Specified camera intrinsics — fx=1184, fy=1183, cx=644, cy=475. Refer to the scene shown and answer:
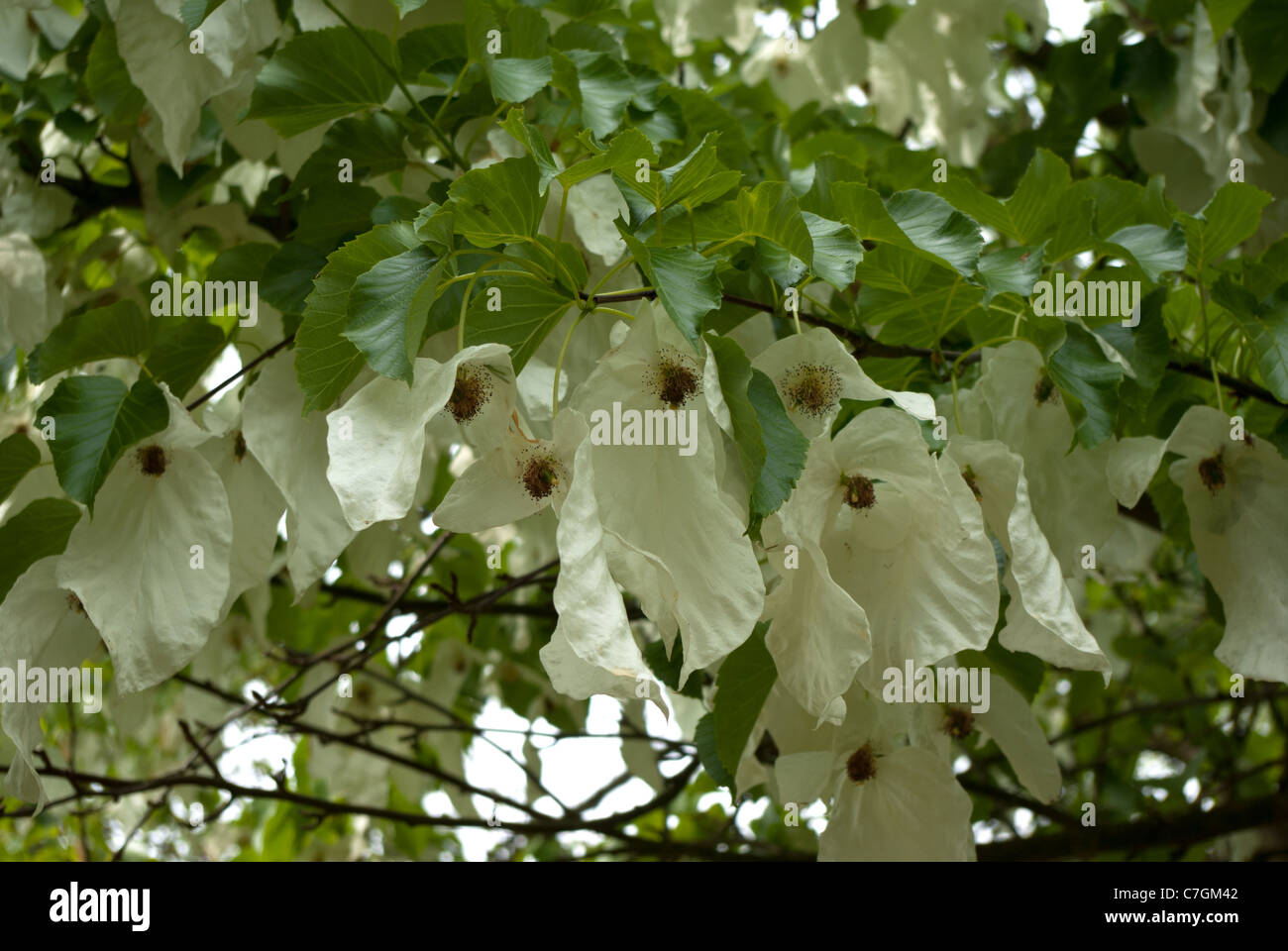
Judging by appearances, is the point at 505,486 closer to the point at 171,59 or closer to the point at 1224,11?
the point at 171,59

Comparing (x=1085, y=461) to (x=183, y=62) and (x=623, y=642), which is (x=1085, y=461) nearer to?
(x=623, y=642)

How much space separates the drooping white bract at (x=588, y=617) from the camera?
70cm

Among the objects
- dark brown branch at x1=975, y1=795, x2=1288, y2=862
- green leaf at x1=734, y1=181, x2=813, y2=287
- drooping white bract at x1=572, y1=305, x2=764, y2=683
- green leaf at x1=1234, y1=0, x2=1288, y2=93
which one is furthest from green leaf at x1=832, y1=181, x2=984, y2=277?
dark brown branch at x1=975, y1=795, x2=1288, y2=862

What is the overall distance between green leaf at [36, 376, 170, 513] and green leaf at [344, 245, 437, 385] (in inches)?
12.5

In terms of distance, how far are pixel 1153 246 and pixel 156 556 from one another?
0.92m

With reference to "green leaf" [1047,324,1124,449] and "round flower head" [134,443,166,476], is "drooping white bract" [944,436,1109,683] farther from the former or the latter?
"round flower head" [134,443,166,476]

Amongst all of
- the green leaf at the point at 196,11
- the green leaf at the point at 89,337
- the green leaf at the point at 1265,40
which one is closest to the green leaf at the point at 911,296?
the green leaf at the point at 196,11

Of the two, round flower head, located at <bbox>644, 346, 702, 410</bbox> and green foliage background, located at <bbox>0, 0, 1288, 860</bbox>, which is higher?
green foliage background, located at <bbox>0, 0, 1288, 860</bbox>

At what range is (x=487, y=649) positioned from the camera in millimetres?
2189

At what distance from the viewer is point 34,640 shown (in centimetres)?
105

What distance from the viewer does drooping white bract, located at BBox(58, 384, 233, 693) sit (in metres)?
0.95

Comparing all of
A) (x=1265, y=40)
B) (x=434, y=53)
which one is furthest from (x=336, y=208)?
(x=1265, y=40)
